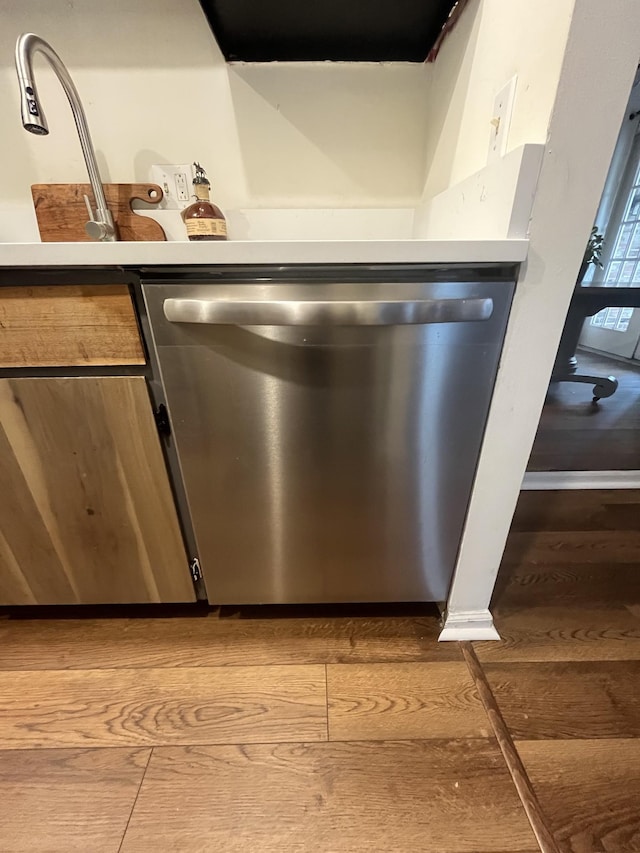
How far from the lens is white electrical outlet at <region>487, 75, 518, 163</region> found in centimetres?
59

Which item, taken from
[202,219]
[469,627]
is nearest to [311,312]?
[202,219]

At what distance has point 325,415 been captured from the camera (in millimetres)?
653

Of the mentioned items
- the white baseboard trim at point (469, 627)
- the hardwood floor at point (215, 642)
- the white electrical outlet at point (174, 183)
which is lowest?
the hardwood floor at point (215, 642)

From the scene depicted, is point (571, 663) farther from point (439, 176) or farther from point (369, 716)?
point (439, 176)

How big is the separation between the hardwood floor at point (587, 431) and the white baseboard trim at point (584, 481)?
0.04 m

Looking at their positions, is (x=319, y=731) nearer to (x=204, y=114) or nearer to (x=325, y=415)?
(x=325, y=415)

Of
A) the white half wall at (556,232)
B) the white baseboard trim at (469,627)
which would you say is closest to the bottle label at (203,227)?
the white half wall at (556,232)

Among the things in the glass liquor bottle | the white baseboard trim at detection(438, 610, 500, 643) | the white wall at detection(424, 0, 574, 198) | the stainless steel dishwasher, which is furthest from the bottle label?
the white baseboard trim at detection(438, 610, 500, 643)

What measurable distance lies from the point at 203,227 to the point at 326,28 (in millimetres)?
514

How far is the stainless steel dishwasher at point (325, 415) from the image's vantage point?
570 millimetres

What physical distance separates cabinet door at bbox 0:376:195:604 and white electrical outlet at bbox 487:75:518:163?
2.41ft

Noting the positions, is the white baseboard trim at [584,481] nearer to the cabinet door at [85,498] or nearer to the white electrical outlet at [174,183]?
the cabinet door at [85,498]

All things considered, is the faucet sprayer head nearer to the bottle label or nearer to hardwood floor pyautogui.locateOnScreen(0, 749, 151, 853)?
the bottle label

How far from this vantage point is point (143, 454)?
2.26 ft
